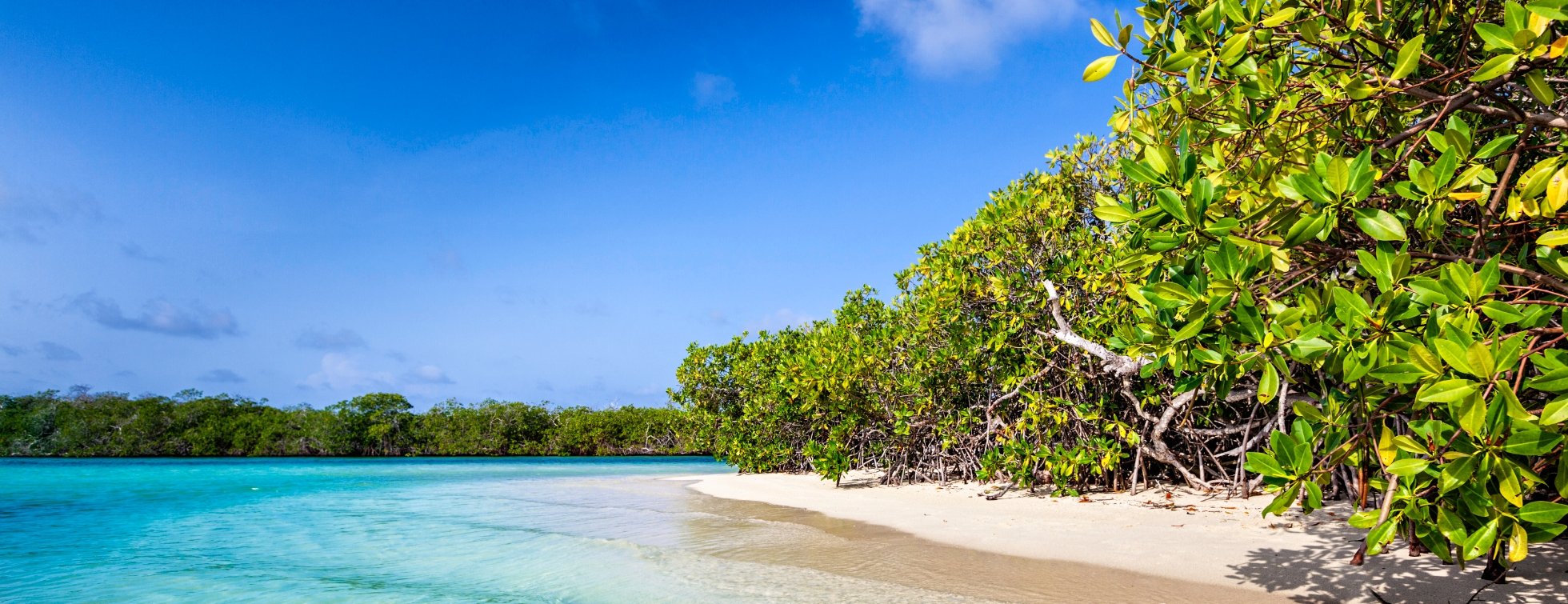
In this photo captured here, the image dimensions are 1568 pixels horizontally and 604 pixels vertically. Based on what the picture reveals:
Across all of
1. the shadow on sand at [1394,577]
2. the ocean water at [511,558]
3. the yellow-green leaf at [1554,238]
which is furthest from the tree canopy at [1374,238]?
the ocean water at [511,558]

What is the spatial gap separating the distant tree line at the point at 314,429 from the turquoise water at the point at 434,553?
2774 cm

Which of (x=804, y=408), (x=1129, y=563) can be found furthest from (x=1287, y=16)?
(x=804, y=408)

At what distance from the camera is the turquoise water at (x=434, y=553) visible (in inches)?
195

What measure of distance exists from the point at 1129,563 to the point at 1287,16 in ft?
12.0

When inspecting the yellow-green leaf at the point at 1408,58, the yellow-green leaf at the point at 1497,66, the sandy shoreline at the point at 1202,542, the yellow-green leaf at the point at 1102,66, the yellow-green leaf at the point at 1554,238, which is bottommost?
the sandy shoreline at the point at 1202,542

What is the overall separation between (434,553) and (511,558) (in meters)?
1.00

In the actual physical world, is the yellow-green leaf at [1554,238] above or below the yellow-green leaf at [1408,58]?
below

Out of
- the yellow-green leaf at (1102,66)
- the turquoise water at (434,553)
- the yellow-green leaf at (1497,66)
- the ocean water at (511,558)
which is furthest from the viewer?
the turquoise water at (434,553)

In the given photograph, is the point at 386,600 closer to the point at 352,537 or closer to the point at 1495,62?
the point at 352,537

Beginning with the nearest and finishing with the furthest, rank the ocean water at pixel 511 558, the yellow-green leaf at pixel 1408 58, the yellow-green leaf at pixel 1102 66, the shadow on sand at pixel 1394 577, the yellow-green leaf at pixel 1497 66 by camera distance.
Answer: the yellow-green leaf at pixel 1497 66 < the yellow-green leaf at pixel 1408 58 < the yellow-green leaf at pixel 1102 66 < the shadow on sand at pixel 1394 577 < the ocean water at pixel 511 558

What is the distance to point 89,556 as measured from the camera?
7.15m

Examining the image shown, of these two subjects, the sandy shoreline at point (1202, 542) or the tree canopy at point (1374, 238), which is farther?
the sandy shoreline at point (1202, 542)

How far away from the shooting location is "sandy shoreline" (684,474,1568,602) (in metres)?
3.57

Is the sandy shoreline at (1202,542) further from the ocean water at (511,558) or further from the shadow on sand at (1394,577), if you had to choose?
the ocean water at (511,558)
